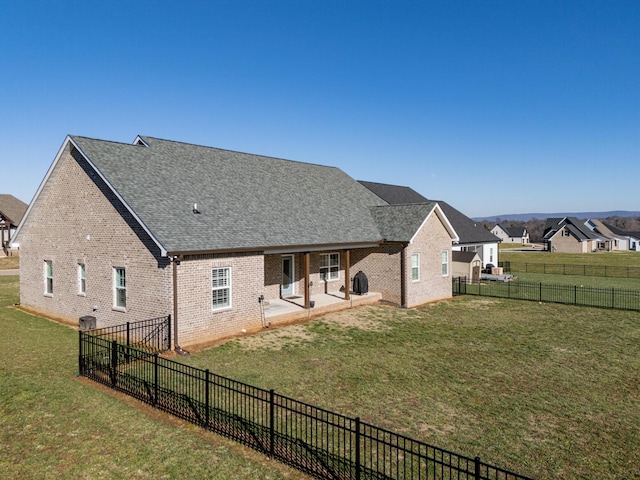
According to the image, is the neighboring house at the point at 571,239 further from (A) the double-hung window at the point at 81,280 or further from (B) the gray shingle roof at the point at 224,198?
(A) the double-hung window at the point at 81,280

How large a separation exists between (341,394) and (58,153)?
52.6 feet

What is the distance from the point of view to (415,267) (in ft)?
80.0

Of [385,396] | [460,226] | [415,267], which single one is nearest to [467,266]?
[460,226]

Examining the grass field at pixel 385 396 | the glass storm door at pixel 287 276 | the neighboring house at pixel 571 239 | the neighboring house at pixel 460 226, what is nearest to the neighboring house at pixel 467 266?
the neighboring house at pixel 460 226

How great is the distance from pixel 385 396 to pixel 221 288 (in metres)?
8.02

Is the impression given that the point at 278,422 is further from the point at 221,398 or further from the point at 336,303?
the point at 336,303

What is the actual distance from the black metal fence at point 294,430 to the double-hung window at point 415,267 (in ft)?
48.7

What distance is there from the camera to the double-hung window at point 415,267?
952 inches

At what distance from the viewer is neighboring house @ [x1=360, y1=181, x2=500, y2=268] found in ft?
120

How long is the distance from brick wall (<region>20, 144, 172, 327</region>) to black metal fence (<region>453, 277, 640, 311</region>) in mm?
19935

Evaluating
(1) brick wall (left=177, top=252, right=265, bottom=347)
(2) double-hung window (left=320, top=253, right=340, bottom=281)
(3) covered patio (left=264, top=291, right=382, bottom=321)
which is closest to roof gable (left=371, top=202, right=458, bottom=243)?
(2) double-hung window (left=320, top=253, right=340, bottom=281)

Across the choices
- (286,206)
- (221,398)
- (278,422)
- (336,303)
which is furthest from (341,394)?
(286,206)

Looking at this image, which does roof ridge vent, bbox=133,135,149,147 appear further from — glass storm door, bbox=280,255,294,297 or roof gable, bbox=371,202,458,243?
roof gable, bbox=371,202,458,243

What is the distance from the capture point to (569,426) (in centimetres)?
938
